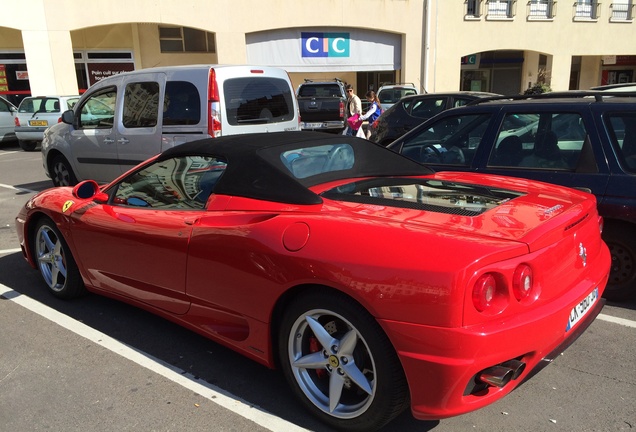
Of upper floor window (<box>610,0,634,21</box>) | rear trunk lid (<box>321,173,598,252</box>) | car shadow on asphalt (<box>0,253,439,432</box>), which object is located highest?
upper floor window (<box>610,0,634,21</box>)

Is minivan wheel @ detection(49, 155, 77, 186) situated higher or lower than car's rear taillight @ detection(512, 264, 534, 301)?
lower

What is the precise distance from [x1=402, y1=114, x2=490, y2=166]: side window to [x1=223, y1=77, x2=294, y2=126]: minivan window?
2.34 meters

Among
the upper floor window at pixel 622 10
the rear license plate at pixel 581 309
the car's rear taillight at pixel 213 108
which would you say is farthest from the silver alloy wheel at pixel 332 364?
the upper floor window at pixel 622 10

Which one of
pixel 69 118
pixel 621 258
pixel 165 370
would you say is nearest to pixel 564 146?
pixel 621 258

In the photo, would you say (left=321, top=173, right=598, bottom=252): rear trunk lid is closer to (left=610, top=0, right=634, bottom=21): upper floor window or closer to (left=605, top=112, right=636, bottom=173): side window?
(left=605, top=112, right=636, bottom=173): side window

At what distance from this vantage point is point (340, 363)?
253cm

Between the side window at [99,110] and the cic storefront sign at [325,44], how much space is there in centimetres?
1603

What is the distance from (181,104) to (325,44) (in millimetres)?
17465

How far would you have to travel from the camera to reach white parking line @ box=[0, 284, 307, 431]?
2756 millimetres

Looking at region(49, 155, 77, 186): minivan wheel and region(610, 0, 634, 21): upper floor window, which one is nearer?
region(49, 155, 77, 186): minivan wheel

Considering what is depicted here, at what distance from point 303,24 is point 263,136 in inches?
→ 787

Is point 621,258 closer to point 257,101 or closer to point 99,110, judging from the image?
point 257,101

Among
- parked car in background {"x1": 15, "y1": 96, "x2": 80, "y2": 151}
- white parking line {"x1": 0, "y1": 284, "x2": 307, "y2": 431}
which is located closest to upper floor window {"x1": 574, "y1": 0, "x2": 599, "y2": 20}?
parked car in background {"x1": 15, "y1": 96, "x2": 80, "y2": 151}

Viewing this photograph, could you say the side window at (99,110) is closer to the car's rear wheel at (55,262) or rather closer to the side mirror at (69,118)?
the side mirror at (69,118)
